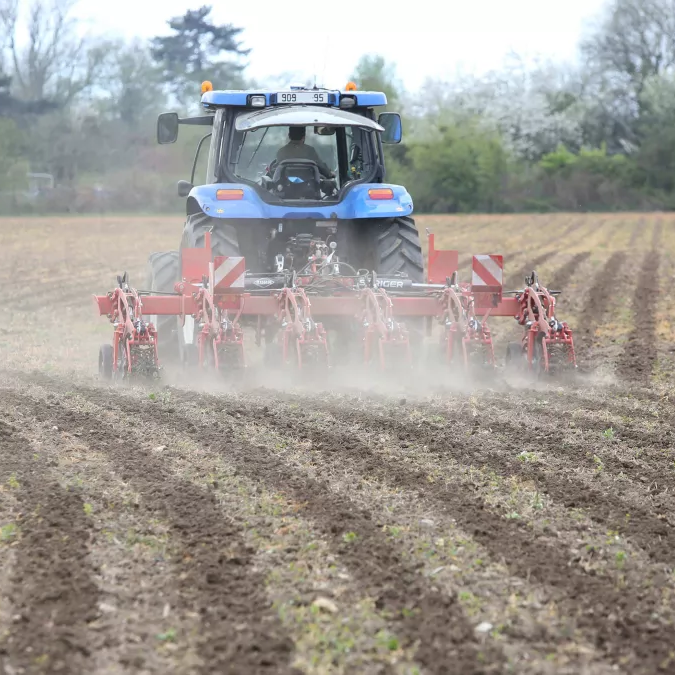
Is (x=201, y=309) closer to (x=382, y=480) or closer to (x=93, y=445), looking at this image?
(x=93, y=445)

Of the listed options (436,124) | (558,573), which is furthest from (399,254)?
(436,124)

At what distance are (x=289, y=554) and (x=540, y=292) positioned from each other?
4709 mm

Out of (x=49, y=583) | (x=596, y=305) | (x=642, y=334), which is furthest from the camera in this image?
(x=596, y=305)

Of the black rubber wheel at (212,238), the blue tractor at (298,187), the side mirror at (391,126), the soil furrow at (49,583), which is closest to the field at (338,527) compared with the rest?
the soil furrow at (49,583)

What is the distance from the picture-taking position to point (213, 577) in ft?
12.7

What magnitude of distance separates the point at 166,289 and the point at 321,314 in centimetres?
171

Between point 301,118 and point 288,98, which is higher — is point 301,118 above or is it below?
below

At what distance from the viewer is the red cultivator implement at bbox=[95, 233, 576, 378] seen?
774 centimetres

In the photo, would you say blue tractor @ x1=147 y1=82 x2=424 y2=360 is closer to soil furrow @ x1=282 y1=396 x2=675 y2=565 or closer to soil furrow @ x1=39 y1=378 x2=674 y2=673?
soil furrow @ x1=282 y1=396 x2=675 y2=565

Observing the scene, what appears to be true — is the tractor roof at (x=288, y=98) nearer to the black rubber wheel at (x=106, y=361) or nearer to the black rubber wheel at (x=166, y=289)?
the black rubber wheel at (x=166, y=289)

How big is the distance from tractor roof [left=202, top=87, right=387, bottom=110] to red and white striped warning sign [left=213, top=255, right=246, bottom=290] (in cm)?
154

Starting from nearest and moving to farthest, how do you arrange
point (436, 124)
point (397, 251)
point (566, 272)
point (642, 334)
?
point (397, 251) < point (642, 334) < point (566, 272) < point (436, 124)

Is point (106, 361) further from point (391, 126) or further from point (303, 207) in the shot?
point (391, 126)

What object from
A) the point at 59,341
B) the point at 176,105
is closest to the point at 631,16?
the point at 176,105
